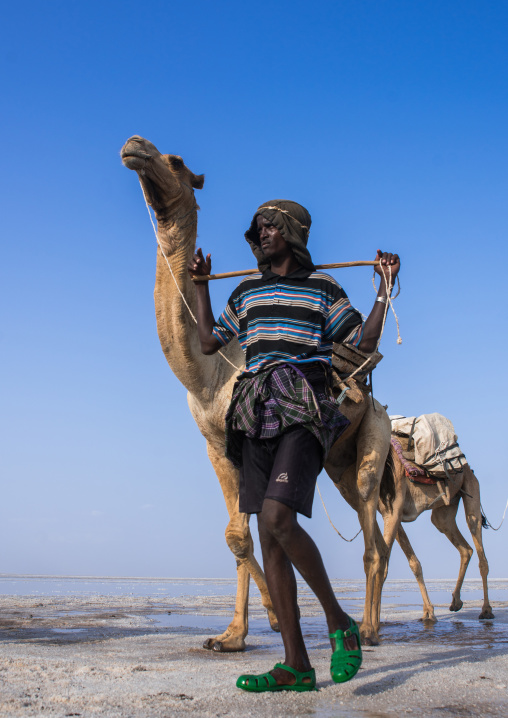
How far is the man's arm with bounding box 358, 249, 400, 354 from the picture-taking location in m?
3.75

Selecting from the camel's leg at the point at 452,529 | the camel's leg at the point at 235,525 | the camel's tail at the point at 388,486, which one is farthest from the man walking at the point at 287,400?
the camel's leg at the point at 452,529

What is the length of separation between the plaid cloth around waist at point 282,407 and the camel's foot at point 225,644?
2101 millimetres

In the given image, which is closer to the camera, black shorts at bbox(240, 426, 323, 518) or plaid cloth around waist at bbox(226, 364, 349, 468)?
black shorts at bbox(240, 426, 323, 518)

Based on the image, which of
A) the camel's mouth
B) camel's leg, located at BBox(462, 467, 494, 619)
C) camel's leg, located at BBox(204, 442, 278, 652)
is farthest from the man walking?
camel's leg, located at BBox(462, 467, 494, 619)

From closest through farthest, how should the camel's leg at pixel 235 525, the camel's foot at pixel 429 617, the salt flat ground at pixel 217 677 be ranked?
the salt flat ground at pixel 217 677, the camel's leg at pixel 235 525, the camel's foot at pixel 429 617

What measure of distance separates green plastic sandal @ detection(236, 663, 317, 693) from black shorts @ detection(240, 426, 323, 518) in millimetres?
730

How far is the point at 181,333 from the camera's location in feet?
17.8

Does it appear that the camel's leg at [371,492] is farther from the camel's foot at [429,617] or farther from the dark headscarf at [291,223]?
the dark headscarf at [291,223]

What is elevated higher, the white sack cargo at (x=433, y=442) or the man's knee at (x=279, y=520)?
the white sack cargo at (x=433, y=442)

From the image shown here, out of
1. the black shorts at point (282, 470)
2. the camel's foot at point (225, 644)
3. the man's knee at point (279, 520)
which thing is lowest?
the camel's foot at point (225, 644)

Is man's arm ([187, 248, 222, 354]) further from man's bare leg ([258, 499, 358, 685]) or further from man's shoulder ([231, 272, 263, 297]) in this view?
man's bare leg ([258, 499, 358, 685])

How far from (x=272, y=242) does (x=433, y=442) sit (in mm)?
7060

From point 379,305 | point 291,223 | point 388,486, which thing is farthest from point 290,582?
point 388,486

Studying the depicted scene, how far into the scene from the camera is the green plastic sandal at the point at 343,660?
9.78 feet
